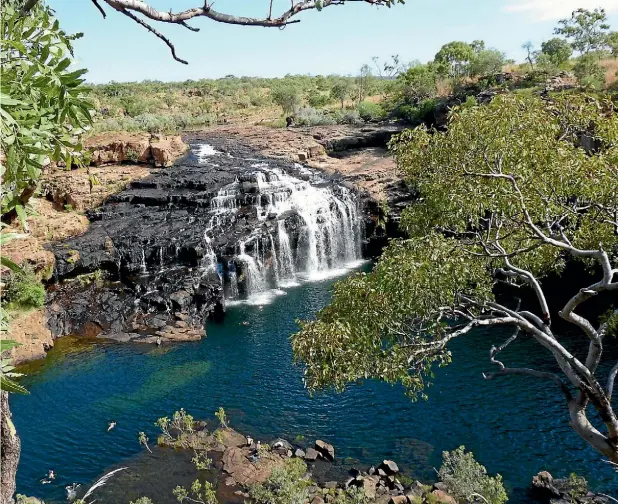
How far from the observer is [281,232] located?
113 ft

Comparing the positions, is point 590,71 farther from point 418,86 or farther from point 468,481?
point 468,481

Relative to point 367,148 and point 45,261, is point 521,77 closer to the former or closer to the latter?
point 367,148

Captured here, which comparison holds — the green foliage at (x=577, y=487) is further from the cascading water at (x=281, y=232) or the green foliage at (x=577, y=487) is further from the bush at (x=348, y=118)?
the bush at (x=348, y=118)

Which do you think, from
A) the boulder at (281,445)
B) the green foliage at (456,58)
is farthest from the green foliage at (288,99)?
the boulder at (281,445)

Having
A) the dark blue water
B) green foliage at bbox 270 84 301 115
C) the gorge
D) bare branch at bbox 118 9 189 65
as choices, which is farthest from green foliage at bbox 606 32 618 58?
bare branch at bbox 118 9 189 65

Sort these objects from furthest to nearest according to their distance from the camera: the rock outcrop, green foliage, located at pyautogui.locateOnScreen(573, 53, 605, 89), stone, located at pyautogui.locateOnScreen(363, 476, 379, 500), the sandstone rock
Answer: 1. green foliage, located at pyautogui.locateOnScreen(573, 53, 605, 89)
2. the rock outcrop
3. the sandstone rock
4. stone, located at pyautogui.locateOnScreen(363, 476, 379, 500)

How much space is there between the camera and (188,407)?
20.3m

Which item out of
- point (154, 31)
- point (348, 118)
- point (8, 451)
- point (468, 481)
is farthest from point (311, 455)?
point (348, 118)

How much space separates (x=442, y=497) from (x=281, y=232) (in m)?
22.3

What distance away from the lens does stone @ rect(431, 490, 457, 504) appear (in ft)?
46.9

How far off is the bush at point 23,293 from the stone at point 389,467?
61.5ft

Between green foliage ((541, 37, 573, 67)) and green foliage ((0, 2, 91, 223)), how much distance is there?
57.2m

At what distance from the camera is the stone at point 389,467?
1595 cm

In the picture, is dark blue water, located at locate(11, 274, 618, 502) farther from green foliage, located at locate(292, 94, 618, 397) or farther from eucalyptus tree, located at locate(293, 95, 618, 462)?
green foliage, located at locate(292, 94, 618, 397)
